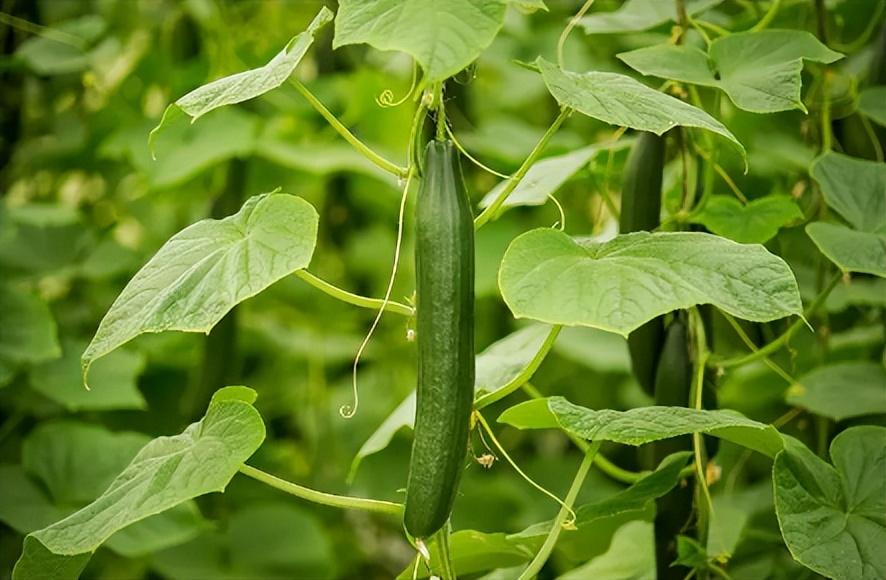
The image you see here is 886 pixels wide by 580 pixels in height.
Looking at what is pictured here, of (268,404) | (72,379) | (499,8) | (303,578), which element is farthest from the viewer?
(268,404)

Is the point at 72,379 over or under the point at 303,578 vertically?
over

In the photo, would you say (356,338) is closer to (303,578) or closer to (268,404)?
(268,404)

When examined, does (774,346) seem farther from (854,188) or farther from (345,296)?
(345,296)

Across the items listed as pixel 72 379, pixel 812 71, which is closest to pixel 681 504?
pixel 812 71

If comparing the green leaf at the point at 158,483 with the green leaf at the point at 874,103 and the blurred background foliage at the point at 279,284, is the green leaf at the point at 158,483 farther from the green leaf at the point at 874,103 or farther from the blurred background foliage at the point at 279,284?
the green leaf at the point at 874,103

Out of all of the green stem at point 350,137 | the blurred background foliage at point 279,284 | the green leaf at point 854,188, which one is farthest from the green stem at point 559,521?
the blurred background foliage at point 279,284

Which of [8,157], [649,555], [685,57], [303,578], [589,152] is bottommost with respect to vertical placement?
[303,578]
